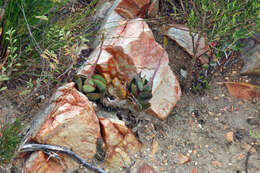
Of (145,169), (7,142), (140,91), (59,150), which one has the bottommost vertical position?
(145,169)

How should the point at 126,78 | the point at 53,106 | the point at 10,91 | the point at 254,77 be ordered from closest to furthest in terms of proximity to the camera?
1. the point at 53,106
2. the point at 10,91
3. the point at 126,78
4. the point at 254,77

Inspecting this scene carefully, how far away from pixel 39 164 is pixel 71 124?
1.29ft

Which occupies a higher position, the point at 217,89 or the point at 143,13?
the point at 143,13

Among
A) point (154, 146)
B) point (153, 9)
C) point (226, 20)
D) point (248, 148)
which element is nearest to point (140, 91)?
point (154, 146)

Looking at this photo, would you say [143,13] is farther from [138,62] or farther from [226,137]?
[226,137]

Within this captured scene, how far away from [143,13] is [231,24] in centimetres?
119

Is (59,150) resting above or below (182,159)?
above

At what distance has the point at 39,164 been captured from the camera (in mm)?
2336

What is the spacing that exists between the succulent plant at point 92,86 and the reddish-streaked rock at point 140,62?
0.17 meters

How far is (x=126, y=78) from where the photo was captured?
2934 mm

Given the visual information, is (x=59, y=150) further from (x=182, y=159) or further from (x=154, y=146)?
(x=182, y=159)

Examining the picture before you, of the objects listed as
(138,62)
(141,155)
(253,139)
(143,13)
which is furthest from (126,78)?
(253,139)

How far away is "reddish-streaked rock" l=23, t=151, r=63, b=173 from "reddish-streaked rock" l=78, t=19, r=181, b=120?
2.85 ft

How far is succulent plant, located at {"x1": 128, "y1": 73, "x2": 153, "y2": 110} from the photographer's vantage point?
2.65m
